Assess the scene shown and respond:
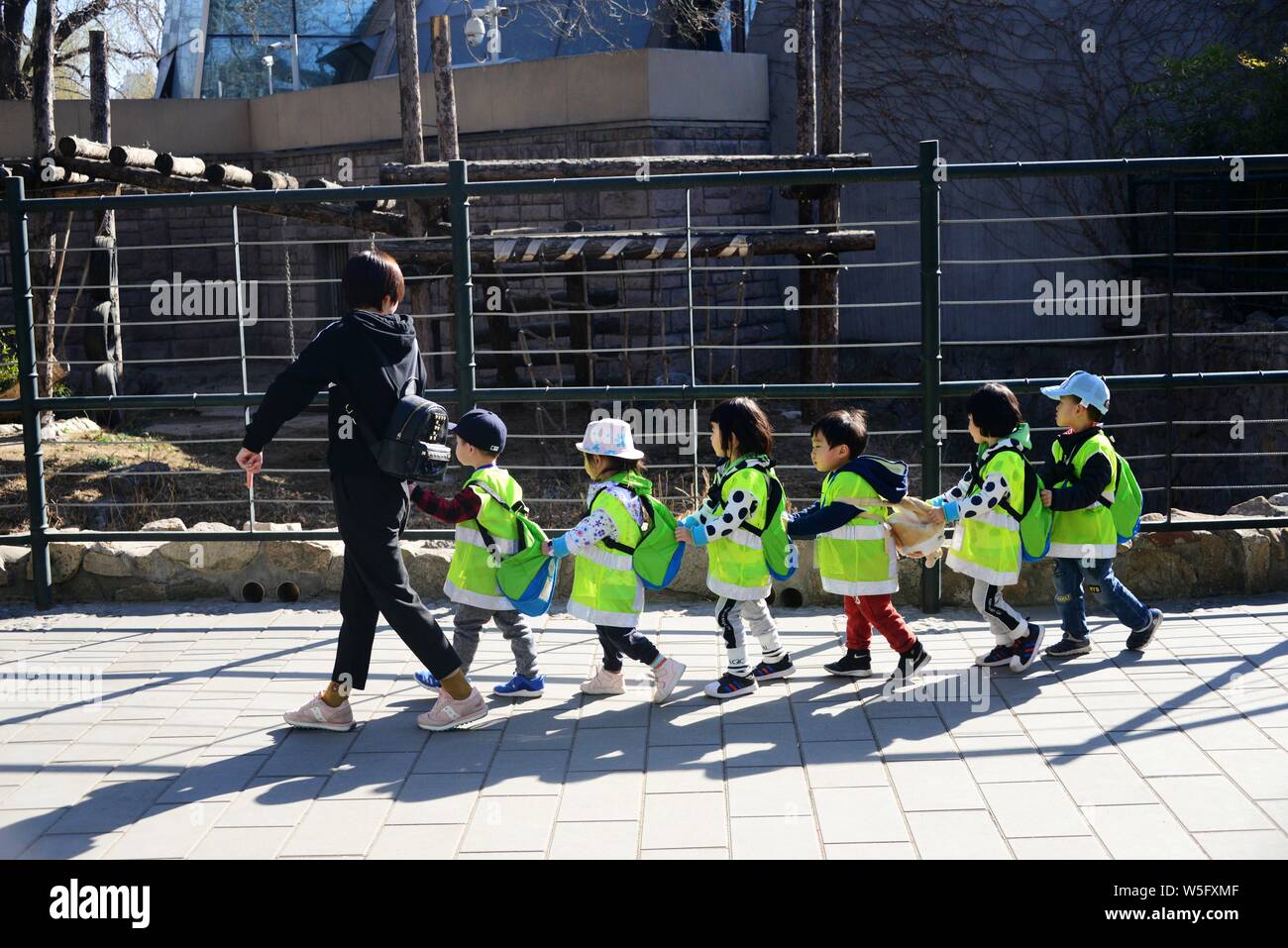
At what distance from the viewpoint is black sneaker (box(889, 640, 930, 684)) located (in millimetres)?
5887

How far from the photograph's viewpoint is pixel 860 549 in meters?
5.77

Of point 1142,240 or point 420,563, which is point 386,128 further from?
point 420,563

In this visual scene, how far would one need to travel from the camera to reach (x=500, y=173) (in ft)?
40.6

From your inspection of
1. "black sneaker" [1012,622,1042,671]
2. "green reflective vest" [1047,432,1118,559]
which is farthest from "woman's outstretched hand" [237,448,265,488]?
"green reflective vest" [1047,432,1118,559]

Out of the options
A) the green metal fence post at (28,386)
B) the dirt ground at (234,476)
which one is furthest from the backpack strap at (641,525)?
the dirt ground at (234,476)

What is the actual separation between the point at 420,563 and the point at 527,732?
6.79 feet

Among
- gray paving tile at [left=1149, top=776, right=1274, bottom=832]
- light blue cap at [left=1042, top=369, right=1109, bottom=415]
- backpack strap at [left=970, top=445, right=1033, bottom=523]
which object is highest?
light blue cap at [left=1042, top=369, right=1109, bottom=415]

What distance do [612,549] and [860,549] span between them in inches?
40.0

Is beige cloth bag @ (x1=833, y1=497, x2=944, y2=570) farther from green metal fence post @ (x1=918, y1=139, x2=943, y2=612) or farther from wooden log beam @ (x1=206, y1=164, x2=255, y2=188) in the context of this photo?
wooden log beam @ (x1=206, y1=164, x2=255, y2=188)

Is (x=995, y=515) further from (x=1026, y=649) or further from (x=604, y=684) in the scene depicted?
(x=604, y=684)

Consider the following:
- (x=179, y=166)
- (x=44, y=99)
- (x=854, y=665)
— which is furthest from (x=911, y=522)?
(x=44, y=99)

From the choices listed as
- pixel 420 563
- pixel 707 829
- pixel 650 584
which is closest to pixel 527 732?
pixel 650 584

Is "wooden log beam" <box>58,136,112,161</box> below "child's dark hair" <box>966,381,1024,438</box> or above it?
above

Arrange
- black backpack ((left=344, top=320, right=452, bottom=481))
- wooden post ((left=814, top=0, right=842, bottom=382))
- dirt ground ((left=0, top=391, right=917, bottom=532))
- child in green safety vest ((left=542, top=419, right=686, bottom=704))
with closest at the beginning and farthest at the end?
black backpack ((left=344, top=320, right=452, bottom=481)), child in green safety vest ((left=542, top=419, right=686, bottom=704)), dirt ground ((left=0, top=391, right=917, bottom=532)), wooden post ((left=814, top=0, right=842, bottom=382))
